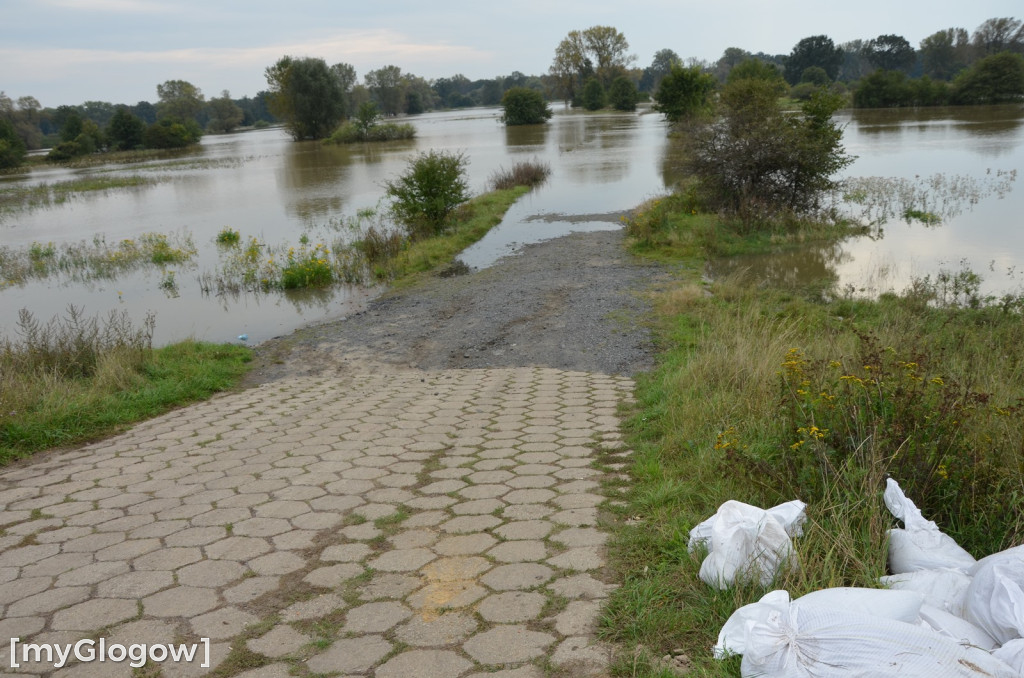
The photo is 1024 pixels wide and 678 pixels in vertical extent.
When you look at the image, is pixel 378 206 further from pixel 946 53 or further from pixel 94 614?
pixel 946 53

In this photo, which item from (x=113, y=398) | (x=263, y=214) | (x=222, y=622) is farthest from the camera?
(x=263, y=214)

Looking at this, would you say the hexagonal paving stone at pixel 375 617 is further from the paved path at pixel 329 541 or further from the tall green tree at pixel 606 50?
the tall green tree at pixel 606 50

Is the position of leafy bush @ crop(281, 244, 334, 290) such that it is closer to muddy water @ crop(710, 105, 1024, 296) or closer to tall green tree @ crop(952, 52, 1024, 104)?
muddy water @ crop(710, 105, 1024, 296)

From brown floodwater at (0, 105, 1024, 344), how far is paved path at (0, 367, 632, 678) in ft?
21.1

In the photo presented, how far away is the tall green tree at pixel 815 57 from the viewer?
107375 mm

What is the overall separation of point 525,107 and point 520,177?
2144 inches

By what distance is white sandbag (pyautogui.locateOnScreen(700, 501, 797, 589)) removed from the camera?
2881mm

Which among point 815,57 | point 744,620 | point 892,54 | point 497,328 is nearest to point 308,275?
point 497,328

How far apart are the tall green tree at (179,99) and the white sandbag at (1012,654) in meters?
125

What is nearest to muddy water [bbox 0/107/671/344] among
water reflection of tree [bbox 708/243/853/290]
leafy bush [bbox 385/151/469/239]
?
leafy bush [bbox 385/151/469/239]

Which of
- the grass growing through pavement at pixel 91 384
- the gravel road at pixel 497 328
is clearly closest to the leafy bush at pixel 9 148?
the gravel road at pixel 497 328

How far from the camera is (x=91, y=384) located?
673cm

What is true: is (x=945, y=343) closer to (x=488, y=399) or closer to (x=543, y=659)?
(x=488, y=399)

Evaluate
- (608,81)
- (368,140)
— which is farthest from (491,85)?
(368,140)
